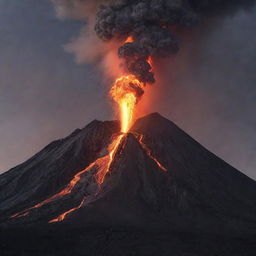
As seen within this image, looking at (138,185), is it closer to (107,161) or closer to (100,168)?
(100,168)

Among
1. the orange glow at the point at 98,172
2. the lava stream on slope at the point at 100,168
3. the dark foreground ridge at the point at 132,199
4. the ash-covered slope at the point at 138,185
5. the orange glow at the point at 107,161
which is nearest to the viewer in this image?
the dark foreground ridge at the point at 132,199

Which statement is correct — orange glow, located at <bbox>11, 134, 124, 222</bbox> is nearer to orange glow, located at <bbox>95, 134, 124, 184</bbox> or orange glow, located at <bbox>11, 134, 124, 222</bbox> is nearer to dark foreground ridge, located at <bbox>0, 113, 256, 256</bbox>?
orange glow, located at <bbox>95, 134, 124, 184</bbox>

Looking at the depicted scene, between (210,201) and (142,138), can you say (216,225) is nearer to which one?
(210,201)

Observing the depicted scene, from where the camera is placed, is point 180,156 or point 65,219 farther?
point 180,156

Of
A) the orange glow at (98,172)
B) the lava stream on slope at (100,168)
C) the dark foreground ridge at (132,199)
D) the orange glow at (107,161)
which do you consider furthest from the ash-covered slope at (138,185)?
the orange glow at (107,161)

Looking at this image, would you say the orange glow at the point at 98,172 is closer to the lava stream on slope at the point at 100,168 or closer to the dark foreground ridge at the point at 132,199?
the lava stream on slope at the point at 100,168

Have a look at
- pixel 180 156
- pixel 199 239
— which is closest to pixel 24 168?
pixel 180 156
